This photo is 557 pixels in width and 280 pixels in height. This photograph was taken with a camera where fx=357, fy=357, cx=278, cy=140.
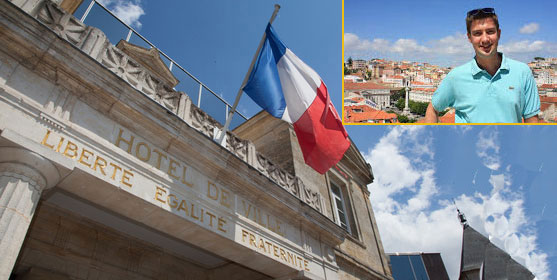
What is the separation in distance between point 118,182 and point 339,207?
908cm

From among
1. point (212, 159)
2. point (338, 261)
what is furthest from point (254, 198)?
point (338, 261)

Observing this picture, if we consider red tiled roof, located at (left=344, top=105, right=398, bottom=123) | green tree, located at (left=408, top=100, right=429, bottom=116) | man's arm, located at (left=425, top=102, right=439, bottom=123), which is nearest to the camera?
man's arm, located at (left=425, top=102, right=439, bottom=123)

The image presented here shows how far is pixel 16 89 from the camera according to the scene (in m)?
4.12

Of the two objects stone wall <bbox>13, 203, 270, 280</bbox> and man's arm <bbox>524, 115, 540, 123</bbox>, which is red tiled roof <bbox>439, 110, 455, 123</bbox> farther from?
stone wall <bbox>13, 203, 270, 280</bbox>

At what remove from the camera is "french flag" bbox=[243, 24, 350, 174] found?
7.18 metres

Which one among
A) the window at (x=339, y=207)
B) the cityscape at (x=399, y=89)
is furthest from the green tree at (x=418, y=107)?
the window at (x=339, y=207)

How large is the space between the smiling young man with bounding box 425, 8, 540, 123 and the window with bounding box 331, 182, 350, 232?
5.92m

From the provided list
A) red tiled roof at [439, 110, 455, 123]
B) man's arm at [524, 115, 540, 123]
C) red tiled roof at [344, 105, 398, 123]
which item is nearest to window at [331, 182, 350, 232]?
red tiled roof at [344, 105, 398, 123]

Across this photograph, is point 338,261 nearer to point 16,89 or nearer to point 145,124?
point 145,124

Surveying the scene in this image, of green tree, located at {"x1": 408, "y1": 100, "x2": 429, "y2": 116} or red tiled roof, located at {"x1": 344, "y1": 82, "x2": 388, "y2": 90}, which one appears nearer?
green tree, located at {"x1": 408, "y1": 100, "x2": 429, "y2": 116}

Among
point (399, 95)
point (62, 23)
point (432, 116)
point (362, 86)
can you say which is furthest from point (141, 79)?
point (362, 86)

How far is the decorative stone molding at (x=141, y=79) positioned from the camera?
4828 mm

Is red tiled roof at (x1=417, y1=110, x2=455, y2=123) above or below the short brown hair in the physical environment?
below

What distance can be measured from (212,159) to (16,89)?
9.76 feet
